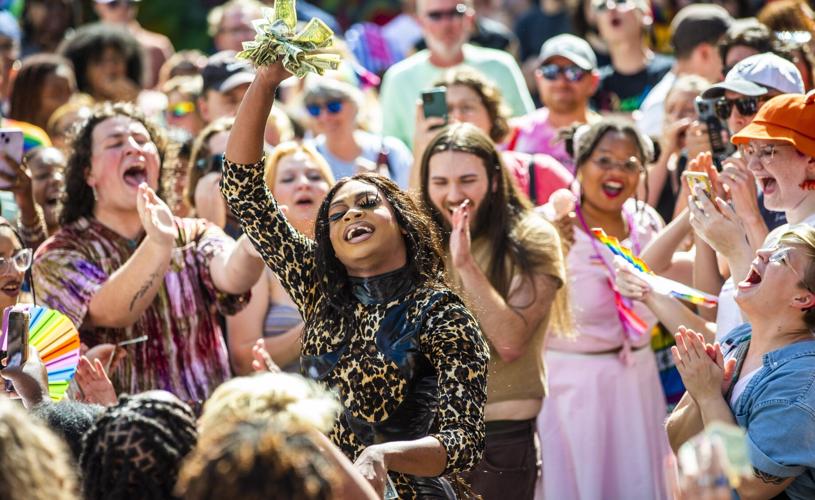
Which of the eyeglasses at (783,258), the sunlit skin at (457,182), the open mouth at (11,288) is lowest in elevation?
the eyeglasses at (783,258)

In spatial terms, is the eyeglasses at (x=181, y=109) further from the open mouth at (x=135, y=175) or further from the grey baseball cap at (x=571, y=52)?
the open mouth at (x=135, y=175)

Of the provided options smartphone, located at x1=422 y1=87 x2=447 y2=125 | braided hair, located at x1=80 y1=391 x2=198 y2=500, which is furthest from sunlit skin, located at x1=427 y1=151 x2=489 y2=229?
braided hair, located at x1=80 y1=391 x2=198 y2=500

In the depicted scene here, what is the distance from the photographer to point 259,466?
270 cm

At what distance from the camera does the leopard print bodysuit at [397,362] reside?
373 cm

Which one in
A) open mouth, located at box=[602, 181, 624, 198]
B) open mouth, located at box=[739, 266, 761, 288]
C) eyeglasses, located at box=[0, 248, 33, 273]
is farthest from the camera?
open mouth, located at box=[602, 181, 624, 198]

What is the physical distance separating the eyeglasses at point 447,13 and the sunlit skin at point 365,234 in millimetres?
4008

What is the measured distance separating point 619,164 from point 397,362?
2.46 m

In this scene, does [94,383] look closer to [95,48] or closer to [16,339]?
[16,339]

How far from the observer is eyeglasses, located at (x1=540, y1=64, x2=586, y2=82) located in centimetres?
724

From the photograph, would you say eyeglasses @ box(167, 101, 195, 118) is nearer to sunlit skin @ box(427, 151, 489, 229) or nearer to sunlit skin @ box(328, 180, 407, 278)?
sunlit skin @ box(427, 151, 489, 229)

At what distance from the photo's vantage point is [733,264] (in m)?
4.70

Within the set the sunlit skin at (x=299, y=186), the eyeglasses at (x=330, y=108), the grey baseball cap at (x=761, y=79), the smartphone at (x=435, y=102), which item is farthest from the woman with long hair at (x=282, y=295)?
the grey baseball cap at (x=761, y=79)

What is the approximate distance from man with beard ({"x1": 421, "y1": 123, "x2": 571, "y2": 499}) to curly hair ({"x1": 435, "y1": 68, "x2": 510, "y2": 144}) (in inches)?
57.3

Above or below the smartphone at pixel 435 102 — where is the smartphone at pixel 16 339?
below
